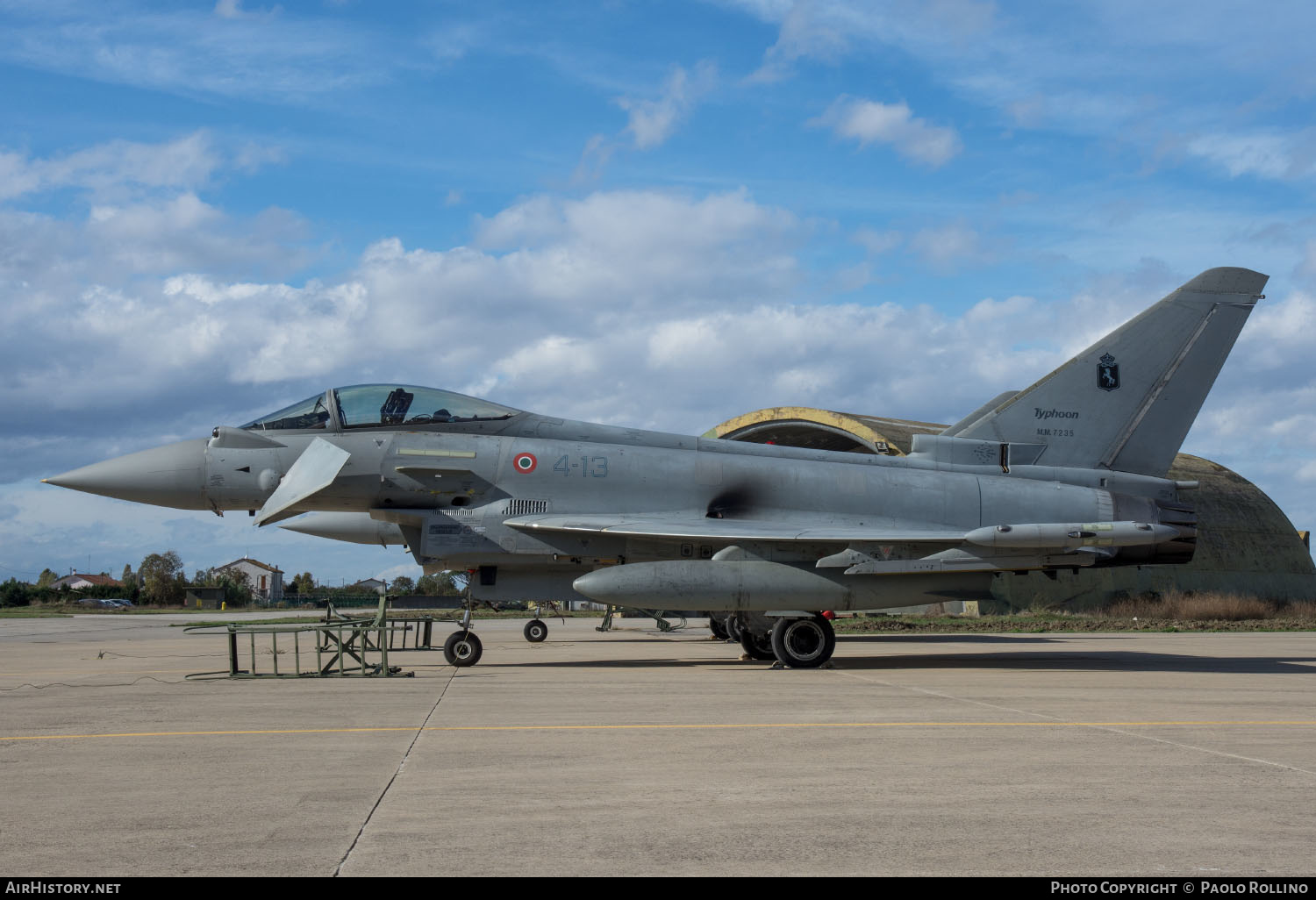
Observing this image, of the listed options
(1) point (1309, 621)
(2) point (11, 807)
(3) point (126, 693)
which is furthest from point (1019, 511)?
(1) point (1309, 621)

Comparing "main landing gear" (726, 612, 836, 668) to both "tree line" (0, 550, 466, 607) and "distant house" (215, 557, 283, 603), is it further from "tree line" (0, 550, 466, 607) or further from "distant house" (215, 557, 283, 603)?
"distant house" (215, 557, 283, 603)

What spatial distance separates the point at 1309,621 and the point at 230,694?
31041 millimetres

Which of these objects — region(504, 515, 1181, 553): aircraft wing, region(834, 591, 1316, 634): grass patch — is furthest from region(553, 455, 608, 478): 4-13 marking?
region(834, 591, 1316, 634): grass patch

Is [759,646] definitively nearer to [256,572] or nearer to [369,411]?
[369,411]

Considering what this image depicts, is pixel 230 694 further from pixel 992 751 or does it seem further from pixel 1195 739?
pixel 1195 739

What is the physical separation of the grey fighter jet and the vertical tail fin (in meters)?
0.03

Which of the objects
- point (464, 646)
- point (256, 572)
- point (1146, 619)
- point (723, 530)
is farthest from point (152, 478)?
point (256, 572)

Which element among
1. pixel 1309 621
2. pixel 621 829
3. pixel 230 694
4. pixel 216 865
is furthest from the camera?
pixel 1309 621

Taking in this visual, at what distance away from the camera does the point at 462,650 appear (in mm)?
14234

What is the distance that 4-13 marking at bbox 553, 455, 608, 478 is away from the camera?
571 inches

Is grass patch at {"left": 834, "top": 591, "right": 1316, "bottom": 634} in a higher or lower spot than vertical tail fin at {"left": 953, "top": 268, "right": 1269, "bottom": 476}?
lower

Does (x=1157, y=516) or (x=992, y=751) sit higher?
(x=1157, y=516)

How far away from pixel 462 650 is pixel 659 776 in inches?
343

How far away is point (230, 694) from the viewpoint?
34.9 ft
